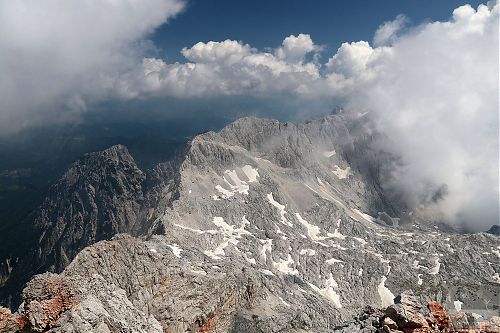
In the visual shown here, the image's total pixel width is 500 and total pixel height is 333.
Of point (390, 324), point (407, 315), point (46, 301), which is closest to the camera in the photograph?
point (407, 315)

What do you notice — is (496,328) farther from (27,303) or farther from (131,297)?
(131,297)

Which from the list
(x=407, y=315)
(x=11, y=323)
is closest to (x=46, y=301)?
(x=11, y=323)

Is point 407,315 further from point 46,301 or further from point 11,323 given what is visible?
point 11,323

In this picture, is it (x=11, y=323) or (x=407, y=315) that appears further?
(x=11, y=323)

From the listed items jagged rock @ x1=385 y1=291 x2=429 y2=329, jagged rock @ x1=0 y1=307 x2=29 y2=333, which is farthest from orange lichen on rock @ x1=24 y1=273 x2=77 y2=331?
jagged rock @ x1=385 y1=291 x2=429 y2=329

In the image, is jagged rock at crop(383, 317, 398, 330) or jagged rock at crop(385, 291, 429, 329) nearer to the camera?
jagged rock at crop(385, 291, 429, 329)

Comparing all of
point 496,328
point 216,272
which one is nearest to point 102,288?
point 496,328

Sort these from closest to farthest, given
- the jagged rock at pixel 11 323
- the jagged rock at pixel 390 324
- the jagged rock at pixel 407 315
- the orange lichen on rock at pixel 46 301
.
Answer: the jagged rock at pixel 407 315
the jagged rock at pixel 390 324
the orange lichen on rock at pixel 46 301
the jagged rock at pixel 11 323

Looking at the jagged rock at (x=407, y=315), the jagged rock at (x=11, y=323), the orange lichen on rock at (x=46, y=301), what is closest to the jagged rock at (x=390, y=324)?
the jagged rock at (x=407, y=315)

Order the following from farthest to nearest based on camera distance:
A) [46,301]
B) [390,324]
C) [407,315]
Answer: [46,301], [390,324], [407,315]

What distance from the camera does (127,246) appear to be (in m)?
121

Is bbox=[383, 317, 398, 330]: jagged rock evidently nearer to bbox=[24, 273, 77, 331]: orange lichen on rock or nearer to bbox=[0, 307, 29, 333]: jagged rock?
bbox=[24, 273, 77, 331]: orange lichen on rock

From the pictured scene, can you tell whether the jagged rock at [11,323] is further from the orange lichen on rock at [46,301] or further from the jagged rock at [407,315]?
the jagged rock at [407,315]

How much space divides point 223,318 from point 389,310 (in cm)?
8235
